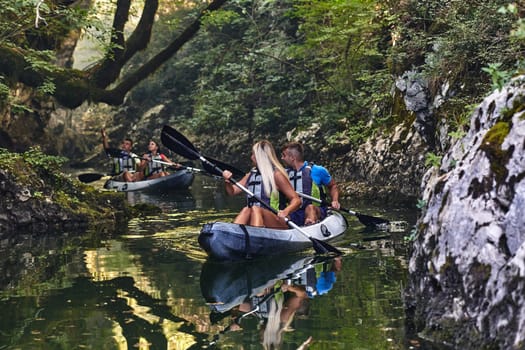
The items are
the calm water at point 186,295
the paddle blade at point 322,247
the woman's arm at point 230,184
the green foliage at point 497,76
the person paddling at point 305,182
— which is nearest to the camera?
the green foliage at point 497,76

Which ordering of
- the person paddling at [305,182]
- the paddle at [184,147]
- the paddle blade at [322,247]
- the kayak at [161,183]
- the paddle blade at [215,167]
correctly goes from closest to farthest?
the paddle blade at [322,247], the person paddling at [305,182], the paddle blade at [215,167], the paddle at [184,147], the kayak at [161,183]

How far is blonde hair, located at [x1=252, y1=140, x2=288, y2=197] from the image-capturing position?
9391 millimetres

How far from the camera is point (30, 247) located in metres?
10.8

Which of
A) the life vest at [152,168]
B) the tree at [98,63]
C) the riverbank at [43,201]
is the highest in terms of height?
the tree at [98,63]

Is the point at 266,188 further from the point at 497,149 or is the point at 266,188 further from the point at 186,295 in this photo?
the point at 497,149

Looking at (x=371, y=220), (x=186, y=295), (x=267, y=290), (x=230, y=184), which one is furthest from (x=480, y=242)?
(x=371, y=220)

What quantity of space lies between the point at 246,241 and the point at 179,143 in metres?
2.54

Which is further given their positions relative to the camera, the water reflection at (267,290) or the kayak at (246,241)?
the kayak at (246,241)

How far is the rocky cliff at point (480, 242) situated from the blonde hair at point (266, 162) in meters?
3.74

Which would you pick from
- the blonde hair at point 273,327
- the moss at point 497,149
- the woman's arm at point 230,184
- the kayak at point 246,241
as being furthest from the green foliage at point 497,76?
the woman's arm at point 230,184

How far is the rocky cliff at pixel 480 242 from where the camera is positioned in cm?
458

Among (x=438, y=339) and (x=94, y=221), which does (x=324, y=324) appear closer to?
(x=438, y=339)

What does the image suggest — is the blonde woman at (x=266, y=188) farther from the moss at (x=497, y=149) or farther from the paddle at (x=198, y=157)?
the moss at (x=497, y=149)

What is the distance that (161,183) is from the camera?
1941 cm
